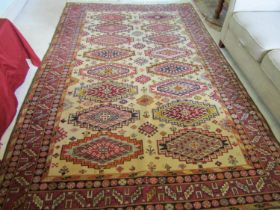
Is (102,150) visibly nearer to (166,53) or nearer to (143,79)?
(143,79)

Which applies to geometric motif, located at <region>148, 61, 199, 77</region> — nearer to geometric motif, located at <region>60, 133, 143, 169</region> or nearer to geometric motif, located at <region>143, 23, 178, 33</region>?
geometric motif, located at <region>143, 23, 178, 33</region>

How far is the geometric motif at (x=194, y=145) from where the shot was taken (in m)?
1.57

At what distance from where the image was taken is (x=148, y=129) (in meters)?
1.73

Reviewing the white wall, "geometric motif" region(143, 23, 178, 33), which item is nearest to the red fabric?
the white wall

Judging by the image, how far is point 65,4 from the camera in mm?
3365

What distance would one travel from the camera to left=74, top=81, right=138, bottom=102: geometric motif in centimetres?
197

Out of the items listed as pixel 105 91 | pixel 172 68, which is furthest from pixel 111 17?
pixel 105 91

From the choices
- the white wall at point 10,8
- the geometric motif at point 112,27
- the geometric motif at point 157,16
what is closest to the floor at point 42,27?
the white wall at point 10,8

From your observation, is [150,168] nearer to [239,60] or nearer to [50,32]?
[239,60]

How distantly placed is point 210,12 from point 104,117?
2.31 m

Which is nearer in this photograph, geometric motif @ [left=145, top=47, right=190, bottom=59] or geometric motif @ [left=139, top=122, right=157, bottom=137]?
geometric motif @ [left=139, top=122, right=157, bottom=137]

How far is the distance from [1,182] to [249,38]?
1.94m

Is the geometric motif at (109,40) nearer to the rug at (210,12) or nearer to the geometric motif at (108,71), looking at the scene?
the geometric motif at (108,71)

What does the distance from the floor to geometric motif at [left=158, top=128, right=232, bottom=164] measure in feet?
1.41
